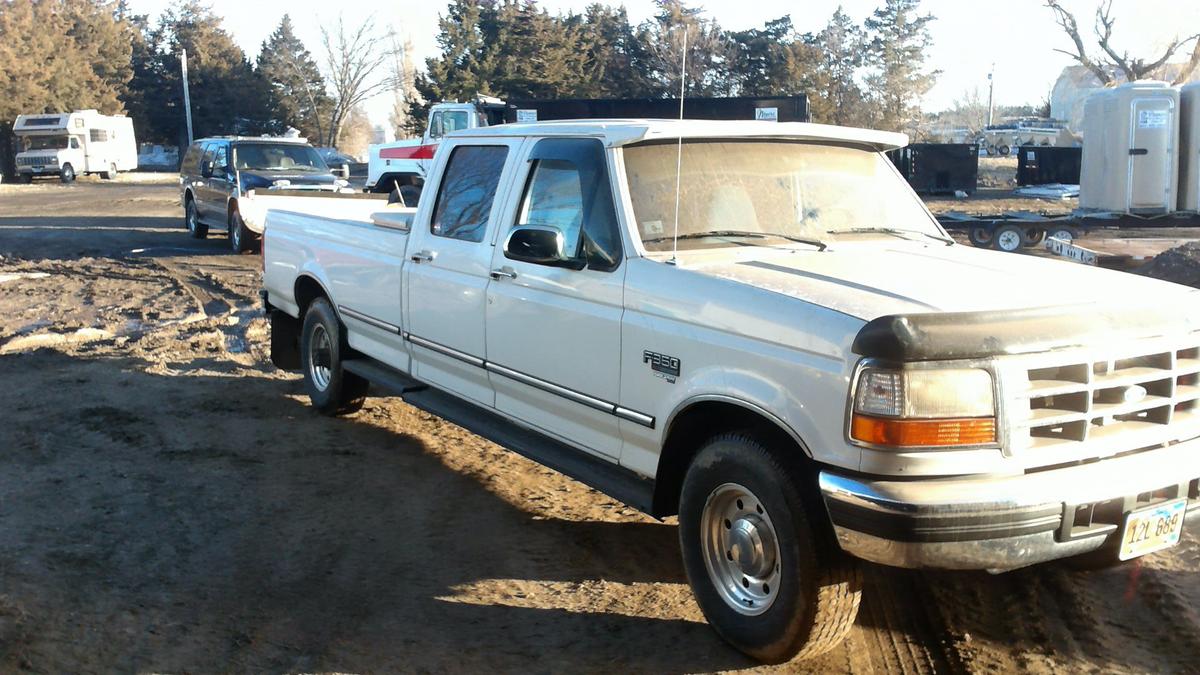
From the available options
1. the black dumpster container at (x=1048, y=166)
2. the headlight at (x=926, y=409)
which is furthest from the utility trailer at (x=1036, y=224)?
the headlight at (x=926, y=409)

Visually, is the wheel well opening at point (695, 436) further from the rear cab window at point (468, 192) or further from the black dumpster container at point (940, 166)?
the black dumpster container at point (940, 166)

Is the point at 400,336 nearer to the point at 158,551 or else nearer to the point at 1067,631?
the point at 158,551

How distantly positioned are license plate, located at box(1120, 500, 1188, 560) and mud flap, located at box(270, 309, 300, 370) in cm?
636

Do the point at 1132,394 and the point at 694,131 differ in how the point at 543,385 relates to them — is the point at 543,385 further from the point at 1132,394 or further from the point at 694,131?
the point at 1132,394

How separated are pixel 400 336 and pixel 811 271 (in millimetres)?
3026

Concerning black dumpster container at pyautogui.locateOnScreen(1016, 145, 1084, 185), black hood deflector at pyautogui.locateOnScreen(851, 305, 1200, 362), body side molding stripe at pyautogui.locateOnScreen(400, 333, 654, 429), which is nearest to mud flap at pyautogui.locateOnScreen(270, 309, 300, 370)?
body side molding stripe at pyautogui.locateOnScreen(400, 333, 654, 429)

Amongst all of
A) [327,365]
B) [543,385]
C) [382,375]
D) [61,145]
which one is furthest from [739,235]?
[61,145]

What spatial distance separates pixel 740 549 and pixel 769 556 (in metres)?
0.13

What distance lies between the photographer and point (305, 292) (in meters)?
7.93

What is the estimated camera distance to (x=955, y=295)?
12.4ft

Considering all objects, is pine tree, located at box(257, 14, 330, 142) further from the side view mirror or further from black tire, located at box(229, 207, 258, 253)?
the side view mirror

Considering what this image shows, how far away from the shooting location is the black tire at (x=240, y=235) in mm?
17938

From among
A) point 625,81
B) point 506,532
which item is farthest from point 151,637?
point 625,81

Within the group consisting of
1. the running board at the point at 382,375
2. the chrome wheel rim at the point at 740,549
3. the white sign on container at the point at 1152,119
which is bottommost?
the chrome wheel rim at the point at 740,549
